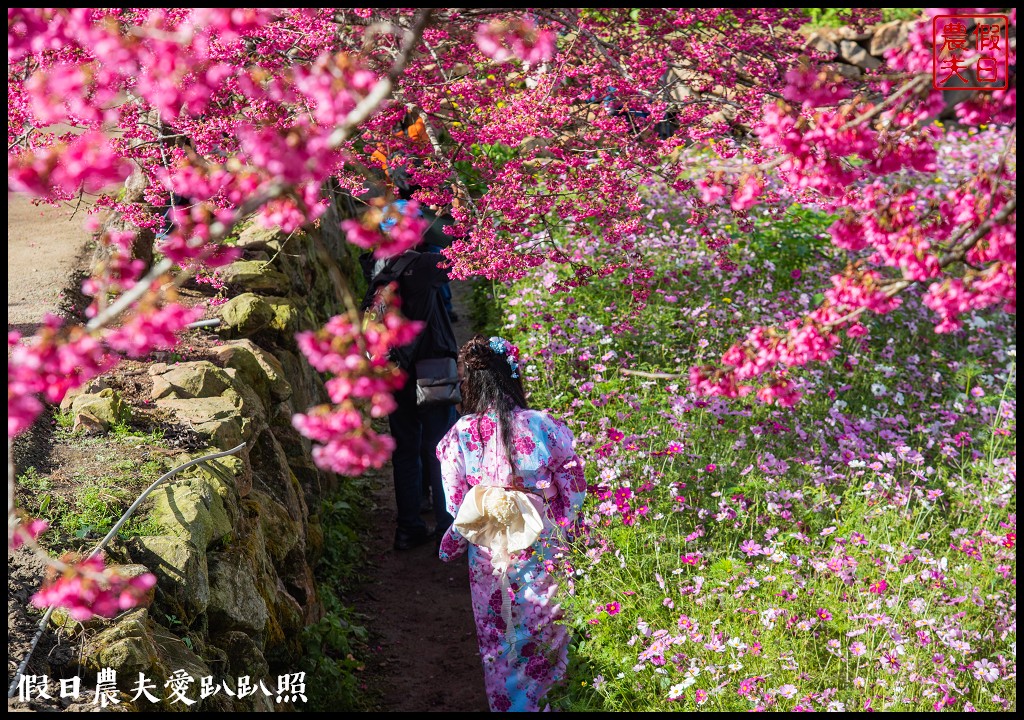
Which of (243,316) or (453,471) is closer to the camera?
(453,471)

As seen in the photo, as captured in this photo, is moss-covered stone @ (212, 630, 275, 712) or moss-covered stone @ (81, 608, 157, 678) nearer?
moss-covered stone @ (81, 608, 157, 678)

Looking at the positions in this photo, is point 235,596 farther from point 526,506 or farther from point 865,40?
point 865,40

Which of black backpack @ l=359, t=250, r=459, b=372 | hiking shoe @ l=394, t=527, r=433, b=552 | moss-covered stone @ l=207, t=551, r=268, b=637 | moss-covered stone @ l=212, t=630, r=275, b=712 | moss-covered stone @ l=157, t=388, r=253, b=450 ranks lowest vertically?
moss-covered stone @ l=212, t=630, r=275, b=712

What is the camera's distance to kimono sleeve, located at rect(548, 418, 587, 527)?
435 cm

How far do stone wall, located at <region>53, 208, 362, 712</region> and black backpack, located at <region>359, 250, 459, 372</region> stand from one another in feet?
2.45

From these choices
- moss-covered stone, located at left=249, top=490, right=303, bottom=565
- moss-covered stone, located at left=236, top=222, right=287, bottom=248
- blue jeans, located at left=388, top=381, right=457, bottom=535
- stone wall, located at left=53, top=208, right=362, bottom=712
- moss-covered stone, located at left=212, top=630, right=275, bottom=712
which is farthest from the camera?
moss-covered stone, located at left=236, top=222, right=287, bottom=248

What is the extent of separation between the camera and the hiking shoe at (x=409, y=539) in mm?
6039

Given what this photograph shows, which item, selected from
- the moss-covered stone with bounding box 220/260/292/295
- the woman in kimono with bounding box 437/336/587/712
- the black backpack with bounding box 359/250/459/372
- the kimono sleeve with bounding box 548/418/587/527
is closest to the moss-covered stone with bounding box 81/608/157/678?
the woman in kimono with bounding box 437/336/587/712

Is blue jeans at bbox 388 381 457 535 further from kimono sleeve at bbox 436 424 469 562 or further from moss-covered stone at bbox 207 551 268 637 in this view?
moss-covered stone at bbox 207 551 268 637

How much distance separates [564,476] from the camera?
14.4 ft

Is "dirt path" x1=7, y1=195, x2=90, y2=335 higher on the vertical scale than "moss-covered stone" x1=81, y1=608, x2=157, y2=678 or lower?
higher

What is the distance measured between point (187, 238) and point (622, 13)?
5584 millimetres

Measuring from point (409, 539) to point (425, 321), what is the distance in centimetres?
150

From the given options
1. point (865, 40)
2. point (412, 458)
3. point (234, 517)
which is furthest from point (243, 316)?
point (865, 40)
